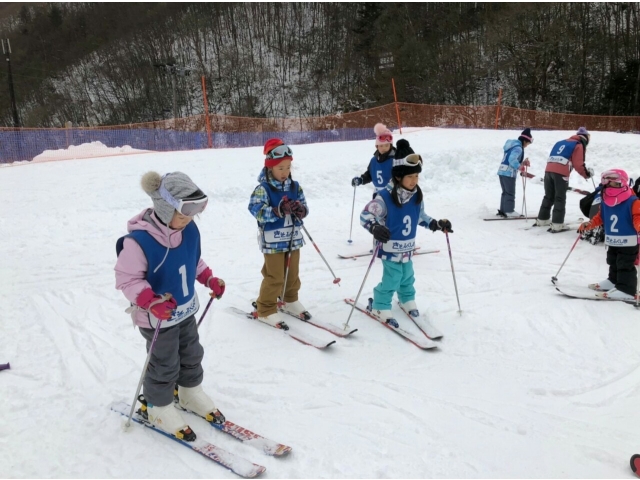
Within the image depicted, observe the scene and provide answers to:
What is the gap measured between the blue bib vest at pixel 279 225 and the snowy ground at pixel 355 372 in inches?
38.8

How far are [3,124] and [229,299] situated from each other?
5258 centimetres

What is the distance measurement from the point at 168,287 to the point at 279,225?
181 centimetres

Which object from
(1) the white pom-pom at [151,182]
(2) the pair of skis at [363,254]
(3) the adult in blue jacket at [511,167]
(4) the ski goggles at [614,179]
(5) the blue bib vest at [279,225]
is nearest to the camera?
(1) the white pom-pom at [151,182]

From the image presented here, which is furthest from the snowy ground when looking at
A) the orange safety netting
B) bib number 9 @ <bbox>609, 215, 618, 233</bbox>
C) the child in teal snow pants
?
the orange safety netting

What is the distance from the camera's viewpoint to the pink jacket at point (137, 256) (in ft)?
8.74

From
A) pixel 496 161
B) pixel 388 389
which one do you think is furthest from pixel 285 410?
pixel 496 161

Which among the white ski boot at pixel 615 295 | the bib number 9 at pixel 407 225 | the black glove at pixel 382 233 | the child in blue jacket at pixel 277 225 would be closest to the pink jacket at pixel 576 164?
the white ski boot at pixel 615 295

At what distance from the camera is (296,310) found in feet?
16.2

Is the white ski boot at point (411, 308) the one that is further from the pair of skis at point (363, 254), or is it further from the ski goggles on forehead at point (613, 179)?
the ski goggles on forehead at point (613, 179)

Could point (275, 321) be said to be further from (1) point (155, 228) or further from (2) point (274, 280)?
(1) point (155, 228)

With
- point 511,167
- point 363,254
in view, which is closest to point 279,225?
point 363,254

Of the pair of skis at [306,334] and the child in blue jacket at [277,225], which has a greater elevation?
the child in blue jacket at [277,225]

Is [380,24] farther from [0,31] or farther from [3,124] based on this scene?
[0,31]

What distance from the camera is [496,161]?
42.5 feet
